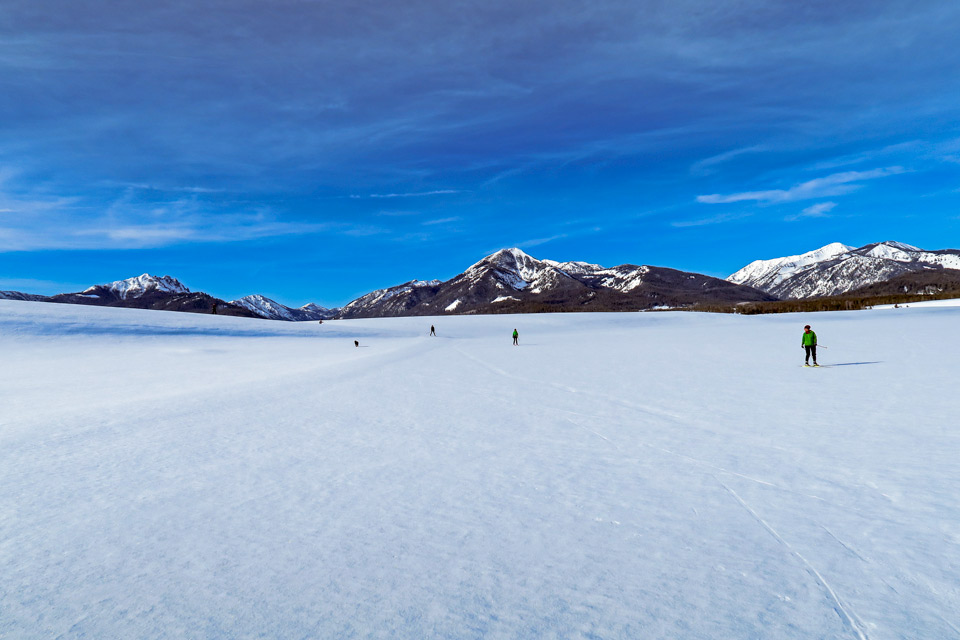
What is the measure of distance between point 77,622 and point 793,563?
596 centimetres

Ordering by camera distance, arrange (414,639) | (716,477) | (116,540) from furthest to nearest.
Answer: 1. (716,477)
2. (116,540)
3. (414,639)

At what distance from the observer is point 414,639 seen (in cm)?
348

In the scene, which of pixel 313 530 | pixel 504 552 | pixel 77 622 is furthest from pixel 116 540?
pixel 504 552

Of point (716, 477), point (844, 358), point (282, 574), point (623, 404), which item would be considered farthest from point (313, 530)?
point (844, 358)

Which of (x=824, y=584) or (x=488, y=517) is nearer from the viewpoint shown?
(x=824, y=584)

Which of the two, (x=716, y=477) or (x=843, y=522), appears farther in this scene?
(x=716, y=477)

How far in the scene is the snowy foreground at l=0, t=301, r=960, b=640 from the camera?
3.75m

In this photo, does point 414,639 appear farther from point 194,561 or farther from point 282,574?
point 194,561

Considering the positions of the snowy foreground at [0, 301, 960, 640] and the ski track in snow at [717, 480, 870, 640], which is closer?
the ski track in snow at [717, 480, 870, 640]

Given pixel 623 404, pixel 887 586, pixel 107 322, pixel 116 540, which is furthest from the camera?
pixel 107 322

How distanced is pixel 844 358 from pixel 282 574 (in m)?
25.8

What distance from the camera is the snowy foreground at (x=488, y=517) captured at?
3.75 m

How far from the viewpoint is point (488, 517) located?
5.49 m

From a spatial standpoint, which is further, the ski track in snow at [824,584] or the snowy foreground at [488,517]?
the snowy foreground at [488,517]
